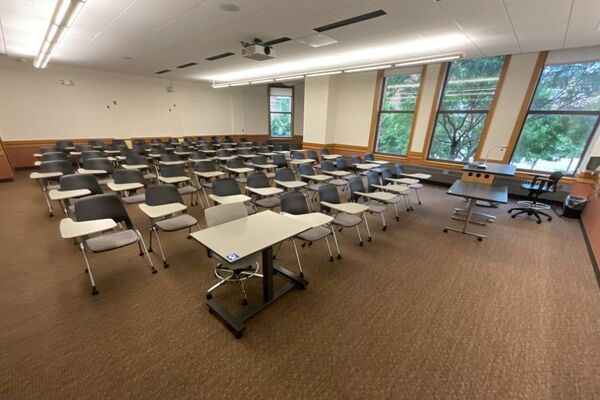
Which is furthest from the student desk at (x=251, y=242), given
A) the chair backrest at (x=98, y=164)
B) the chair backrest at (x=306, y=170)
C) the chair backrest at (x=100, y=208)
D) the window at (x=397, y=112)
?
the window at (x=397, y=112)

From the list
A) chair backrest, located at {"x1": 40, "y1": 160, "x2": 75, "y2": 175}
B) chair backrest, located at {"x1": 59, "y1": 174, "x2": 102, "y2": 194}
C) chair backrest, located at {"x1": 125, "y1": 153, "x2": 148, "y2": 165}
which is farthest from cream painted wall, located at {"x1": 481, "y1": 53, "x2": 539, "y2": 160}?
chair backrest, located at {"x1": 40, "y1": 160, "x2": 75, "y2": 175}

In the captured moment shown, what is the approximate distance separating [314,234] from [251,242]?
0.99m

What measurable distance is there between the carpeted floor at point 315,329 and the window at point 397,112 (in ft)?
17.7

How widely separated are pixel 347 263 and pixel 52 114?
34.1 ft

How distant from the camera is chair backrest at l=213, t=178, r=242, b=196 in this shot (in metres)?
3.63

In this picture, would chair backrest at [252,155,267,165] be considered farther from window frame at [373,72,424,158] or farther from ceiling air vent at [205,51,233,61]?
window frame at [373,72,424,158]

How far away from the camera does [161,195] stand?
324 centimetres

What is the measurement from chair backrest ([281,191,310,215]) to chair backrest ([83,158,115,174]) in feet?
15.1

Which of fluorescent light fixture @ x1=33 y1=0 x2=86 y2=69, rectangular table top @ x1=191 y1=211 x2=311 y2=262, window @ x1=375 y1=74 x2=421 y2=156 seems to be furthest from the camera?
window @ x1=375 y1=74 x2=421 y2=156

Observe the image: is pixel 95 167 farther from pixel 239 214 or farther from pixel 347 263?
pixel 347 263

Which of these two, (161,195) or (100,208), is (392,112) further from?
(100,208)

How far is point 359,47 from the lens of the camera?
5016mm

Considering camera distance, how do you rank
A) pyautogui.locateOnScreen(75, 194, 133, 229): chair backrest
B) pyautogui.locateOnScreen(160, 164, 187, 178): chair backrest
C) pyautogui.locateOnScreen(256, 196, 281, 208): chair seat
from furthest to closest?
pyautogui.locateOnScreen(160, 164, 187, 178): chair backrest < pyautogui.locateOnScreen(256, 196, 281, 208): chair seat < pyautogui.locateOnScreen(75, 194, 133, 229): chair backrest

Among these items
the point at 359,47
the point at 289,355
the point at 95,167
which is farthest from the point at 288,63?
the point at 289,355
